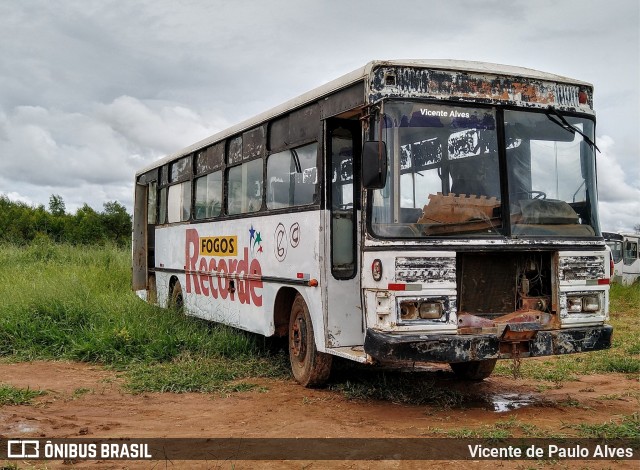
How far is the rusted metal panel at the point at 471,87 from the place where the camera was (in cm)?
640

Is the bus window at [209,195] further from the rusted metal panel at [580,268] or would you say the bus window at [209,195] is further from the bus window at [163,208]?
the rusted metal panel at [580,268]

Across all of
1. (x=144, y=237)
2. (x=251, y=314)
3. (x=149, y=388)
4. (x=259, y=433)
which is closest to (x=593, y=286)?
(x=259, y=433)

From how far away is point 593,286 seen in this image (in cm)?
691

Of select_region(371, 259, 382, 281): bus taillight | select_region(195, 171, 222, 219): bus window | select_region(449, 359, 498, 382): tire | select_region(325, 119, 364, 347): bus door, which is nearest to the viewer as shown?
select_region(371, 259, 382, 281): bus taillight

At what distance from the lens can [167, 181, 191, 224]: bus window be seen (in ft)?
38.4

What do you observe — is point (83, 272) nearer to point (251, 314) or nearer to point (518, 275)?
point (251, 314)

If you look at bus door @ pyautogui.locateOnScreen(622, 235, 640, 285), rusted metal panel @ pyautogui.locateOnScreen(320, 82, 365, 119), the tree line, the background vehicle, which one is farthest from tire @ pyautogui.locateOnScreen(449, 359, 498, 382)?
the tree line

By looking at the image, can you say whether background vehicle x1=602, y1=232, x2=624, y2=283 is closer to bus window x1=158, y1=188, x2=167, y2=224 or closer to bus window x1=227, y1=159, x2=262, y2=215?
bus window x1=158, y1=188, x2=167, y2=224

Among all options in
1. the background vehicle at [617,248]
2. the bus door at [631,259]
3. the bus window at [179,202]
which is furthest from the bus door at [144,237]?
the bus door at [631,259]

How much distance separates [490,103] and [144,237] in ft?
30.0

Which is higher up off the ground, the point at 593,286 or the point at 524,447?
the point at 593,286

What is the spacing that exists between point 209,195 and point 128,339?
2422mm

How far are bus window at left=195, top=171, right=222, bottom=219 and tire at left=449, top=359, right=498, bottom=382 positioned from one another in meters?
4.01

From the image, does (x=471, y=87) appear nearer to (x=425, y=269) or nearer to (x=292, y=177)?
(x=425, y=269)
